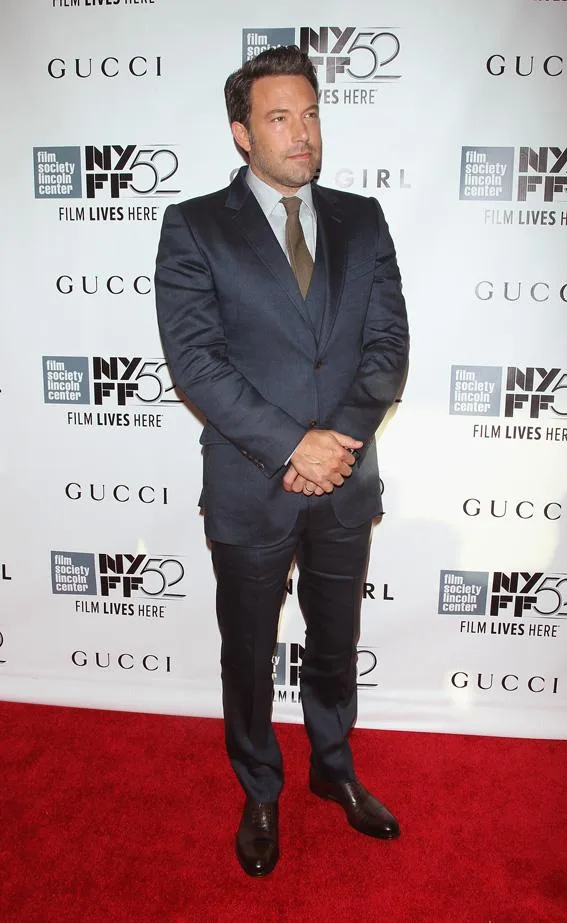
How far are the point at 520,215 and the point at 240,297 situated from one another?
1124 millimetres

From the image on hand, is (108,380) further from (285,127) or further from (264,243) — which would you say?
(285,127)

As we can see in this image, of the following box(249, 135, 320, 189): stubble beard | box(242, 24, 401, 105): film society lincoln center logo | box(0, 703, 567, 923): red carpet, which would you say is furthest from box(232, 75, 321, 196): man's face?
box(0, 703, 567, 923): red carpet

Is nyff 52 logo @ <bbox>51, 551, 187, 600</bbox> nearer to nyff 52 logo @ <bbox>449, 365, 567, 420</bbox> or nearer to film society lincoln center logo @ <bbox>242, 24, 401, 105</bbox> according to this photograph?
nyff 52 logo @ <bbox>449, 365, 567, 420</bbox>

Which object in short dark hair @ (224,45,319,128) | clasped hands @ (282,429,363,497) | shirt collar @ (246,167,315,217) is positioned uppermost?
short dark hair @ (224,45,319,128)

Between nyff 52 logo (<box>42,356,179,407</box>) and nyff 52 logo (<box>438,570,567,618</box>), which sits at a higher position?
nyff 52 logo (<box>42,356,179,407</box>)

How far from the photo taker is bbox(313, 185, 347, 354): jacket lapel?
1.97 meters

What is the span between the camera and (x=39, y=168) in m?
2.64

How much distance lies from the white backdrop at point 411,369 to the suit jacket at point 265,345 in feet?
1.96

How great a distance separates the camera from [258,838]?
211 centimetres

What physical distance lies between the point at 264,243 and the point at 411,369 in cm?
88

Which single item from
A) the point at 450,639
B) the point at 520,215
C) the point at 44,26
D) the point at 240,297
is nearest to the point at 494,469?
the point at 450,639

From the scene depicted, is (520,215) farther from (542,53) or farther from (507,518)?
(507,518)

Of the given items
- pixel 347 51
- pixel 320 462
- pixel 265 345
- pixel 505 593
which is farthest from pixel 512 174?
pixel 505 593

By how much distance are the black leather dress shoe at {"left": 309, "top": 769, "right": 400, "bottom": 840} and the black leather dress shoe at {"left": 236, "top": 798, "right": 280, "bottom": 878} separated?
206mm
